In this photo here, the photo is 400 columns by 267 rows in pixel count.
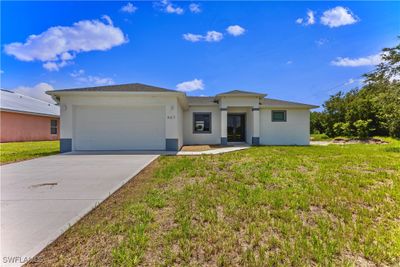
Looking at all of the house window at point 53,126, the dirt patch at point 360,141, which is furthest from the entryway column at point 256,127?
the house window at point 53,126

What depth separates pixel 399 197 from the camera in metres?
3.76

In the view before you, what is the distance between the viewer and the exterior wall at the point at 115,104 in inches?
425

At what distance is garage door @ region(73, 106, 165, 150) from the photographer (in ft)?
36.7

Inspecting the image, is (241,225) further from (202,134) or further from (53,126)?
(53,126)

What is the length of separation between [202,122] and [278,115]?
597 cm

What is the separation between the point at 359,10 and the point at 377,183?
377 inches

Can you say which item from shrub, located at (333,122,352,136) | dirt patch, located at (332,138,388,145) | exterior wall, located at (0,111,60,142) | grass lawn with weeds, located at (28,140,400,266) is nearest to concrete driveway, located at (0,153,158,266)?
grass lawn with weeds, located at (28,140,400,266)

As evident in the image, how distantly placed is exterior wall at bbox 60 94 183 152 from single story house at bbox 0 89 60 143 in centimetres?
1017

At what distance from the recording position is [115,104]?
11062mm

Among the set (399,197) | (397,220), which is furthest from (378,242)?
(399,197)

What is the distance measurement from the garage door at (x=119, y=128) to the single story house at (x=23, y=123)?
10.7m

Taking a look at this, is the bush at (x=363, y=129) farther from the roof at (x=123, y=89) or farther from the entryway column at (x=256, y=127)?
the roof at (x=123, y=89)

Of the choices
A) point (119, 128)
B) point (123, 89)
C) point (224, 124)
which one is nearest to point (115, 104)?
point (123, 89)

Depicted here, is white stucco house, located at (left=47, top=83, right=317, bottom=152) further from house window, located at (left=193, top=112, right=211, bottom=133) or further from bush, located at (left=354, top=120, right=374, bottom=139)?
bush, located at (left=354, top=120, right=374, bottom=139)
